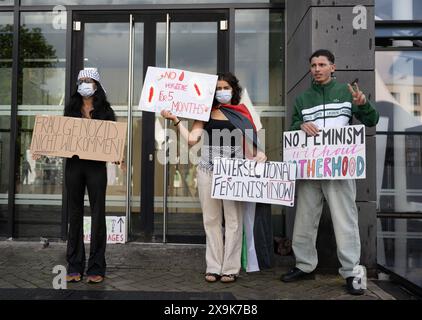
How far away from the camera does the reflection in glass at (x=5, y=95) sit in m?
6.28

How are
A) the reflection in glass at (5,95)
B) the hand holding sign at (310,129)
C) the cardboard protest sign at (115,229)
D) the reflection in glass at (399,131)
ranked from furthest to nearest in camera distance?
the reflection in glass at (5,95) < the reflection in glass at (399,131) < the cardboard protest sign at (115,229) < the hand holding sign at (310,129)

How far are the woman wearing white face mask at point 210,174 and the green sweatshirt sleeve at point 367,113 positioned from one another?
1.02 m

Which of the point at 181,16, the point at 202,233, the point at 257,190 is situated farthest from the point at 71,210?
the point at 181,16

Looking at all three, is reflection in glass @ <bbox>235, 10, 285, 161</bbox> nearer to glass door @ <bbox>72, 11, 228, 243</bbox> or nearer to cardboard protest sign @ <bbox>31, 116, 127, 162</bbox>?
glass door @ <bbox>72, 11, 228, 243</bbox>

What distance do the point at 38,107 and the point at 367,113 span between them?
15.7 ft

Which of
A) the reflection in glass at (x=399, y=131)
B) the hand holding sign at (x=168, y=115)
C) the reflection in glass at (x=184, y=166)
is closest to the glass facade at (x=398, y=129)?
the reflection in glass at (x=399, y=131)

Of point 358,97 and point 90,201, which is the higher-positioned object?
point 358,97

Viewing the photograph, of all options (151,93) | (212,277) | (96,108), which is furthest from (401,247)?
(96,108)

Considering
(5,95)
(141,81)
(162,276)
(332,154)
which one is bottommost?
(162,276)

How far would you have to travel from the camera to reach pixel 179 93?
424cm

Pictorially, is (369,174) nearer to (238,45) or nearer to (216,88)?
(216,88)

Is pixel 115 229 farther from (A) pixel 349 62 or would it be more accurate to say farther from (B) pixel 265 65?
(A) pixel 349 62

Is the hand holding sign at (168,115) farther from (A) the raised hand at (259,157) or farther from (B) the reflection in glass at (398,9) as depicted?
(B) the reflection in glass at (398,9)

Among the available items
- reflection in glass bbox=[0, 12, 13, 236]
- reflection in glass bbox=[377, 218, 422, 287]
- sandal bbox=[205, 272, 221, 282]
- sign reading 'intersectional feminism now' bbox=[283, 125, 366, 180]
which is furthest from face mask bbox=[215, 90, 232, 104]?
reflection in glass bbox=[0, 12, 13, 236]
